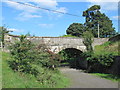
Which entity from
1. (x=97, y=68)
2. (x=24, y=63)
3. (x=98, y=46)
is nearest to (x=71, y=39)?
(x=98, y=46)

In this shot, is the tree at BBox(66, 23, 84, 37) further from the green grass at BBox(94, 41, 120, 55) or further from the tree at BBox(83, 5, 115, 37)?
the green grass at BBox(94, 41, 120, 55)

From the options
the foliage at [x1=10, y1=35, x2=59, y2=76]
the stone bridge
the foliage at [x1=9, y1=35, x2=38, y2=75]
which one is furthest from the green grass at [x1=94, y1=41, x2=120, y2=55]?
the foliage at [x1=9, y1=35, x2=38, y2=75]

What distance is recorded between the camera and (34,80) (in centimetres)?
809

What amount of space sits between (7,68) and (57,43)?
12.0 m

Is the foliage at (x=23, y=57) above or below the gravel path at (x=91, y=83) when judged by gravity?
above

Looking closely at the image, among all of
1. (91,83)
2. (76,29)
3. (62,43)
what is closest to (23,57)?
(91,83)

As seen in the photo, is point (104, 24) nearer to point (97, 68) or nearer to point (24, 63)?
point (97, 68)

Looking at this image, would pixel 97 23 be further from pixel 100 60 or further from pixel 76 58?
pixel 100 60

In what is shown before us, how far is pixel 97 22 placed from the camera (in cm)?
4116

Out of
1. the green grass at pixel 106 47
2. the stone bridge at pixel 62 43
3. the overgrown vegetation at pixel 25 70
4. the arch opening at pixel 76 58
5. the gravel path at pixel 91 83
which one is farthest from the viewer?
the arch opening at pixel 76 58

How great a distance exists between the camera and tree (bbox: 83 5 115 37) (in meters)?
41.3

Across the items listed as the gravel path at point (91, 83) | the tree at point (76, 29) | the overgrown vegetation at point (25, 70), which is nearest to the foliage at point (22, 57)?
the overgrown vegetation at point (25, 70)

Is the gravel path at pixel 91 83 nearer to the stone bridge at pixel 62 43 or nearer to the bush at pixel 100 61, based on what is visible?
the bush at pixel 100 61

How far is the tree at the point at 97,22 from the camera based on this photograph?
136 feet
